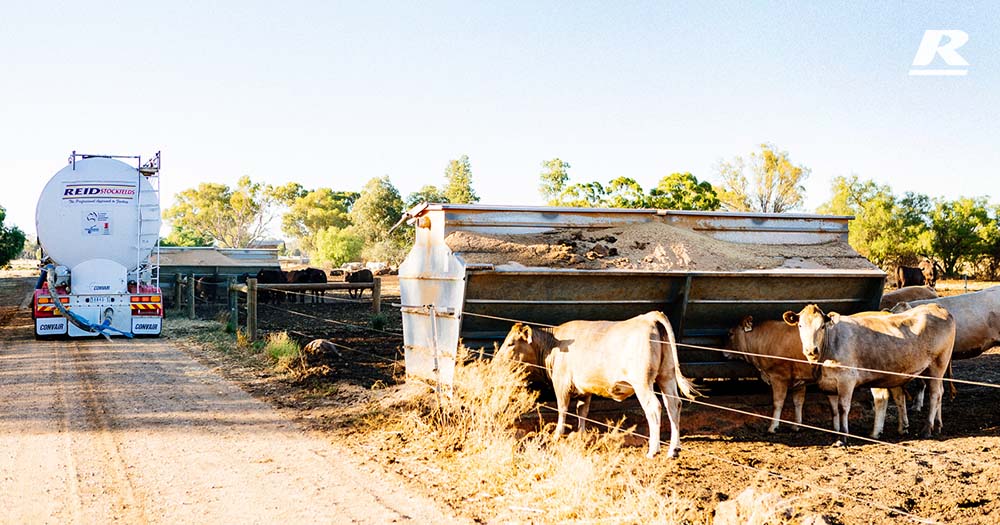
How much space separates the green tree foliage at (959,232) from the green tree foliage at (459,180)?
30.6m

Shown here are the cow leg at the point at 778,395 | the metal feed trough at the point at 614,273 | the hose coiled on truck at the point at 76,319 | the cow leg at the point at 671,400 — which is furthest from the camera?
the hose coiled on truck at the point at 76,319

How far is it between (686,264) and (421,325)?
3.14 m

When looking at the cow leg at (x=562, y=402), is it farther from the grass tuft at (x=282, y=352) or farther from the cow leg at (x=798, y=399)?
the grass tuft at (x=282, y=352)

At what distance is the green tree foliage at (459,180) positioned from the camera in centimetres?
6316

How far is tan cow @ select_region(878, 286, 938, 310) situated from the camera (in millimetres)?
12633

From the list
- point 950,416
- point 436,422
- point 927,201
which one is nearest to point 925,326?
point 950,416

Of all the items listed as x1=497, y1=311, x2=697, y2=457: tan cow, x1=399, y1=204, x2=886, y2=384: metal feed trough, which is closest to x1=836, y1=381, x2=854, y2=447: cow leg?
x1=399, y1=204, x2=886, y2=384: metal feed trough

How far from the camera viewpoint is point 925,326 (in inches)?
367

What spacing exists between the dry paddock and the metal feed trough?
91cm

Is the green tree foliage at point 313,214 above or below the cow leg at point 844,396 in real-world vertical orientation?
above

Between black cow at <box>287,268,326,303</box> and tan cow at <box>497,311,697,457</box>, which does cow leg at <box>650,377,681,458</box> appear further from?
black cow at <box>287,268,326,303</box>

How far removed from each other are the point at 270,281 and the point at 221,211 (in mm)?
67990

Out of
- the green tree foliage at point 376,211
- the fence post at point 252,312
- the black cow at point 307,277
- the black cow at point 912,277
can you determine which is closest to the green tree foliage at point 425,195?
the green tree foliage at point 376,211

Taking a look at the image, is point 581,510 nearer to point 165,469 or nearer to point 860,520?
point 860,520
